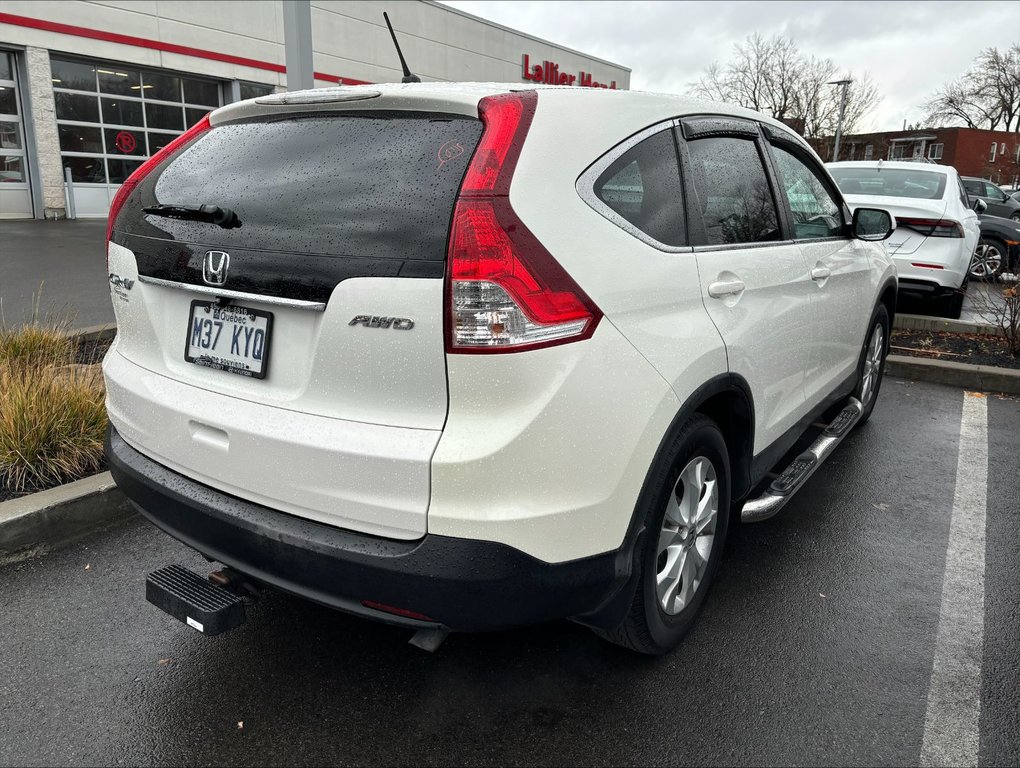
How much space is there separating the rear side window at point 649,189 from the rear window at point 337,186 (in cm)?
45

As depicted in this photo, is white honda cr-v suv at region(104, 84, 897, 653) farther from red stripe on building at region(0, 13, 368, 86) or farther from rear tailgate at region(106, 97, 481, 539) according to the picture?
red stripe on building at region(0, 13, 368, 86)

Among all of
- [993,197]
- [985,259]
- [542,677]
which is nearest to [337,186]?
[542,677]

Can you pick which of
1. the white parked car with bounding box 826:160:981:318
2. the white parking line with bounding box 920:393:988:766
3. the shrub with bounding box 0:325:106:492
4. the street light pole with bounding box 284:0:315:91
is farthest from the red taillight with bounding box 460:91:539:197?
the white parked car with bounding box 826:160:981:318

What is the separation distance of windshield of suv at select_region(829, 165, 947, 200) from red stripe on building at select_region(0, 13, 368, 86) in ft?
29.9

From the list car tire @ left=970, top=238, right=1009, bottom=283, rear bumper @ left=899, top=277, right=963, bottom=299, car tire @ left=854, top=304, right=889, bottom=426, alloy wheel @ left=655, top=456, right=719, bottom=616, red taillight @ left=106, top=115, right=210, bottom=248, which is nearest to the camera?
alloy wheel @ left=655, top=456, right=719, bottom=616

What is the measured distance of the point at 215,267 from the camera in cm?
213

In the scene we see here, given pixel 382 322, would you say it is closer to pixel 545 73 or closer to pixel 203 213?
pixel 203 213

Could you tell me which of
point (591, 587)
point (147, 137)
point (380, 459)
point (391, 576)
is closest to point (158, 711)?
point (391, 576)

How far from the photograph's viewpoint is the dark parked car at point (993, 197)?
703 inches

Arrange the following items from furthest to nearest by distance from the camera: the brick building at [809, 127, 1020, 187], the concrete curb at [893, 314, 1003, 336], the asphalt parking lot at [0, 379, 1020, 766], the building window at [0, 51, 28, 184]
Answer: the brick building at [809, 127, 1020, 187], the building window at [0, 51, 28, 184], the concrete curb at [893, 314, 1003, 336], the asphalt parking lot at [0, 379, 1020, 766]

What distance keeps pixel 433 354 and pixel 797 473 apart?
2.10 m

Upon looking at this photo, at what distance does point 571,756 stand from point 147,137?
66.6 ft

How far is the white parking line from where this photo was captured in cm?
222

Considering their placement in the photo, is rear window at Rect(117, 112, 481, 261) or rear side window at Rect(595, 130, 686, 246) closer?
rear window at Rect(117, 112, 481, 261)
